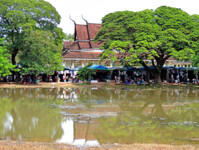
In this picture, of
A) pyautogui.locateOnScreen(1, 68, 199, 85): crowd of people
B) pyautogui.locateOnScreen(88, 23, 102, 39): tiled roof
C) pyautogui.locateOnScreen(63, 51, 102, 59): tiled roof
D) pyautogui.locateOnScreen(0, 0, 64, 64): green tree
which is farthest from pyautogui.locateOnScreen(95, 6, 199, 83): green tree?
pyautogui.locateOnScreen(88, 23, 102, 39): tiled roof

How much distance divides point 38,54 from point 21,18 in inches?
151

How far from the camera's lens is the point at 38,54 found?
24.4 meters

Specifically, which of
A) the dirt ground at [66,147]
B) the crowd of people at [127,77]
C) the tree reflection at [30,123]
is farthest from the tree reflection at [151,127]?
the crowd of people at [127,77]

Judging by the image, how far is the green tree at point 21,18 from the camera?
80.3 feet

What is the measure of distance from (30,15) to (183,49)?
49.1 feet

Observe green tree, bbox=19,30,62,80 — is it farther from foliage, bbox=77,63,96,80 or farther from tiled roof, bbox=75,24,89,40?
tiled roof, bbox=75,24,89,40

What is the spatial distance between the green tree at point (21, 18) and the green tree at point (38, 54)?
0.96m

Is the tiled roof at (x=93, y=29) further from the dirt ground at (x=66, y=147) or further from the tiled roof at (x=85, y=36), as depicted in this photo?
the dirt ground at (x=66, y=147)

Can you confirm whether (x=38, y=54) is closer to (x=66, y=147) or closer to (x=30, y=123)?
(x=30, y=123)

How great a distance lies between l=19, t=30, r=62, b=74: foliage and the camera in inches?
942

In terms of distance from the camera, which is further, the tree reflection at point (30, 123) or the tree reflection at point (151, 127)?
the tree reflection at point (30, 123)

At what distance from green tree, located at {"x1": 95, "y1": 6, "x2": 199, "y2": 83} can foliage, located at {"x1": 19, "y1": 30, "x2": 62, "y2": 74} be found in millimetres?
5035

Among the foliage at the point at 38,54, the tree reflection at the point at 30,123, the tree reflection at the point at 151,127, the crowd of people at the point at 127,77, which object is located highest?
the foliage at the point at 38,54

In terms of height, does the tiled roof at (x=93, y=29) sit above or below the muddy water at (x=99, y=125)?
above
